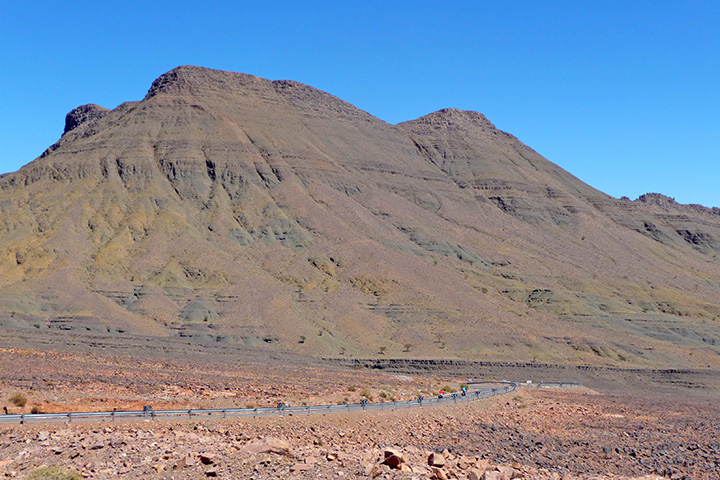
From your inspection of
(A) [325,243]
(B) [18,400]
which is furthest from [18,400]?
(A) [325,243]

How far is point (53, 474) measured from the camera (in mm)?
21297

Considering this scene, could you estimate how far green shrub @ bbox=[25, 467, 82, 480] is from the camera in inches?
831

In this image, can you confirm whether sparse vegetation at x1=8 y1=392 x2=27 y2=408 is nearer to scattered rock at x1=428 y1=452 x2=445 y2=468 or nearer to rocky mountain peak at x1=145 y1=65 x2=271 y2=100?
scattered rock at x1=428 y1=452 x2=445 y2=468

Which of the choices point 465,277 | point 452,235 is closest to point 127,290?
point 465,277

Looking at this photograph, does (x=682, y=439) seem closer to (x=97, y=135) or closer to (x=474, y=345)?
(x=474, y=345)

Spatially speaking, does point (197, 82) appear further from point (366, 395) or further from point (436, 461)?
point (436, 461)

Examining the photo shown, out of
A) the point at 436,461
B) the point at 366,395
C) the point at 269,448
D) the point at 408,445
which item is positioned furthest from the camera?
the point at 366,395

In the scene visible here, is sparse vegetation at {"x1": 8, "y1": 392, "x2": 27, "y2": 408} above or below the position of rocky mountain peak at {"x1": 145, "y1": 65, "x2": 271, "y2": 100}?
below

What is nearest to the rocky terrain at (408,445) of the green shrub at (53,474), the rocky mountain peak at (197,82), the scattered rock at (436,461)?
the scattered rock at (436,461)

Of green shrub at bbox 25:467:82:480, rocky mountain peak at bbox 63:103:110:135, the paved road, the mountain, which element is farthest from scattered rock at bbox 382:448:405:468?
rocky mountain peak at bbox 63:103:110:135

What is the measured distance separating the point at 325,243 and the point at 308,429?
92611 mm

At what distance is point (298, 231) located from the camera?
12619 centimetres

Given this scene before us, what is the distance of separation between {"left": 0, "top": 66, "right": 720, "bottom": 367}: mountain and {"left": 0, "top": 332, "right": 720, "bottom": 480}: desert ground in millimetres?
22878

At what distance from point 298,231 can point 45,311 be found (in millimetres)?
43685
